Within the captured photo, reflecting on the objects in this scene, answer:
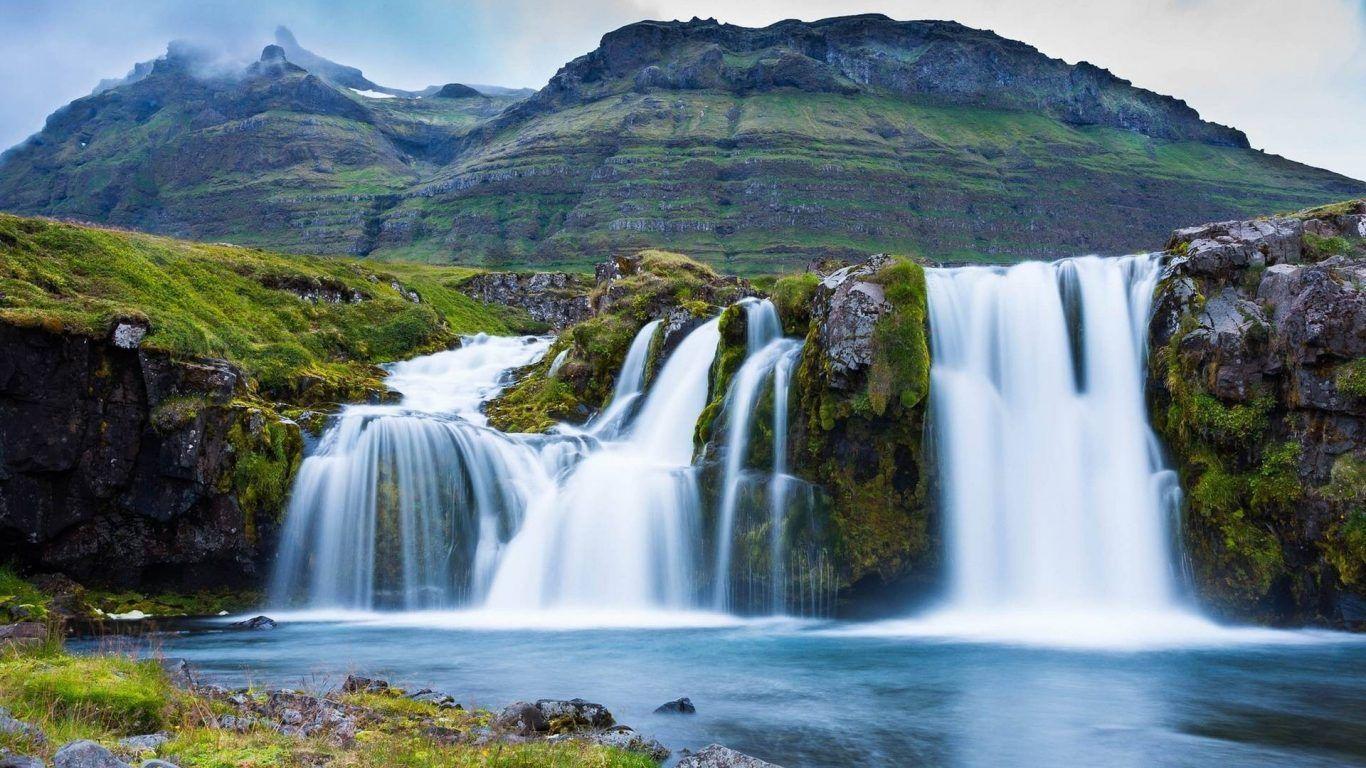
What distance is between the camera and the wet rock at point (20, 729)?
6237 millimetres

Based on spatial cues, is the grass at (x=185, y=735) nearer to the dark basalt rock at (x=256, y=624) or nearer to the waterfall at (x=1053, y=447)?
the dark basalt rock at (x=256, y=624)

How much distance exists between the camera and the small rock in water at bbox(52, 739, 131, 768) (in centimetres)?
559

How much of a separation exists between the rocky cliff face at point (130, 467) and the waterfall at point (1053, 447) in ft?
62.6

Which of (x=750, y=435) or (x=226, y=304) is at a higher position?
(x=226, y=304)

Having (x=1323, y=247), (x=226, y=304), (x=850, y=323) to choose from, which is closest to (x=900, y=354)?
(x=850, y=323)

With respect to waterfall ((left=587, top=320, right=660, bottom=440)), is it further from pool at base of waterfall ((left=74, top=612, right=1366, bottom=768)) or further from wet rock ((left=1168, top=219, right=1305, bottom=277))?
wet rock ((left=1168, top=219, right=1305, bottom=277))

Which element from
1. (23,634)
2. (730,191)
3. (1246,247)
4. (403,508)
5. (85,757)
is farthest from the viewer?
(730,191)

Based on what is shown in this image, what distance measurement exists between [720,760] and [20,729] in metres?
5.76

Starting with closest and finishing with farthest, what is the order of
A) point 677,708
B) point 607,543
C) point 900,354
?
point 677,708 → point 900,354 → point 607,543

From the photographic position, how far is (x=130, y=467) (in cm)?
2169

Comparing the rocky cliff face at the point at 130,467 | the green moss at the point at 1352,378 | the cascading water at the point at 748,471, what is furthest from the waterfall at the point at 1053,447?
the rocky cliff face at the point at 130,467

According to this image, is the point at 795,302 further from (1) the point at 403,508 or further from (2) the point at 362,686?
(2) the point at 362,686

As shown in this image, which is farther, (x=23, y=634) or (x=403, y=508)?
(x=403, y=508)

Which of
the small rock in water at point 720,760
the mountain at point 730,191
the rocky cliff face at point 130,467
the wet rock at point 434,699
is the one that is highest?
the mountain at point 730,191
